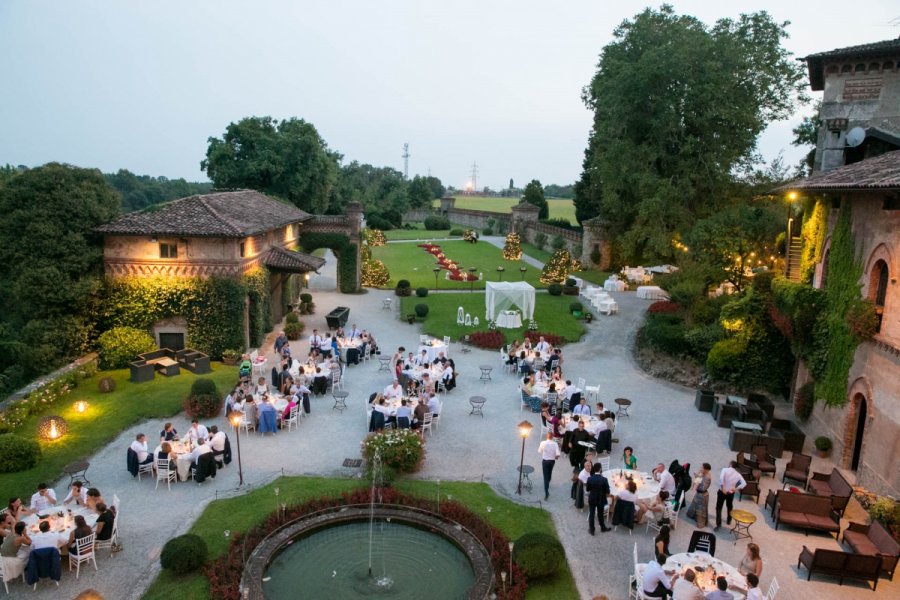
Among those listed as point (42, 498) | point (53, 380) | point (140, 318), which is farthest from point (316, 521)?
point (140, 318)

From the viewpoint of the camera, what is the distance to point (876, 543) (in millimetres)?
12180

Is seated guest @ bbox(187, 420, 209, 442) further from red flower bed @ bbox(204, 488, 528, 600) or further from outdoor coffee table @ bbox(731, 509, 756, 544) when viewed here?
outdoor coffee table @ bbox(731, 509, 756, 544)

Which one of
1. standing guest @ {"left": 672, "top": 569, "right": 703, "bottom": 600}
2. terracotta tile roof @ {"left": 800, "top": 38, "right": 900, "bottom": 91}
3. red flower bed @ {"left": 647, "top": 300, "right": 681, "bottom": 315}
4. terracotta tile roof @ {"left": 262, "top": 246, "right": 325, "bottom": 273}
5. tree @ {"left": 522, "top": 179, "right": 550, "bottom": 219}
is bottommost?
standing guest @ {"left": 672, "top": 569, "right": 703, "bottom": 600}

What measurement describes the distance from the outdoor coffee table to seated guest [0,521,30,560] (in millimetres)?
13931

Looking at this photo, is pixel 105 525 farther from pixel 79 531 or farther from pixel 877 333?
pixel 877 333

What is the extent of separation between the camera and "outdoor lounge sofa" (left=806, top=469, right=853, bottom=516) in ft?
45.2

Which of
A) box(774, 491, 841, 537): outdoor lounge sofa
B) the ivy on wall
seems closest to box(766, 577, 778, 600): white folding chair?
box(774, 491, 841, 537): outdoor lounge sofa

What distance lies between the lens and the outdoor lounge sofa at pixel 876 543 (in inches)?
455

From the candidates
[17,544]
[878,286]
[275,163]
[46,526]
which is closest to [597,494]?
[878,286]

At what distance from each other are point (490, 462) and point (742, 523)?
20.5 feet

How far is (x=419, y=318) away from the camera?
33750 millimetres

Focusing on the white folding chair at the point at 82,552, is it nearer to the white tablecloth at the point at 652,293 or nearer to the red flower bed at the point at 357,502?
the red flower bed at the point at 357,502

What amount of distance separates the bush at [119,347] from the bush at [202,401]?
229 inches

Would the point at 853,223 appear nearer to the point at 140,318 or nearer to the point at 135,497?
the point at 135,497
